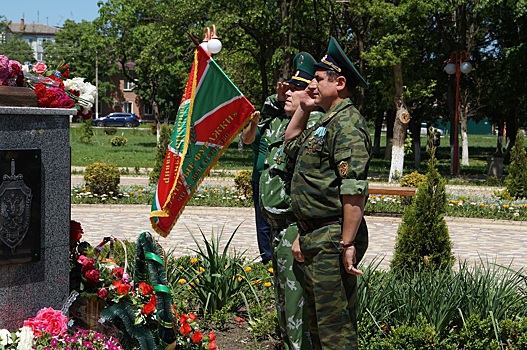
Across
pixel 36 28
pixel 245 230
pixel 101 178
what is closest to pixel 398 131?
pixel 101 178

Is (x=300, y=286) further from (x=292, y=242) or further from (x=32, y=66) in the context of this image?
(x=32, y=66)

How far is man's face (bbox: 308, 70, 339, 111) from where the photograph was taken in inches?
162

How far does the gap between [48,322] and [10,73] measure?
137 cm

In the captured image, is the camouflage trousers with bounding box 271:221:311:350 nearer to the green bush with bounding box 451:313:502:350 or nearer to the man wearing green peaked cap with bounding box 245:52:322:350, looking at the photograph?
the man wearing green peaked cap with bounding box 245:52:322:350

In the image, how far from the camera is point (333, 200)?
4.00 m

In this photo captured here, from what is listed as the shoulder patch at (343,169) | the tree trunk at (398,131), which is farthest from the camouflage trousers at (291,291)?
the tree trunk at (398,131)

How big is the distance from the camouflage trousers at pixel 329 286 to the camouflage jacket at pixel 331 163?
14cm

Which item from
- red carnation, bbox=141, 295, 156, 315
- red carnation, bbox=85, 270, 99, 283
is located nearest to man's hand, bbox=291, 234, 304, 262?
red carnation, bbox=141, 295, 156, 315

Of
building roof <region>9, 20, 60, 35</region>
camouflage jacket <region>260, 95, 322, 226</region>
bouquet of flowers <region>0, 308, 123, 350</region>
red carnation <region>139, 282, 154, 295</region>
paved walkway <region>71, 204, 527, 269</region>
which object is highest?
building roof <region>9, 20, 60, 35</region>

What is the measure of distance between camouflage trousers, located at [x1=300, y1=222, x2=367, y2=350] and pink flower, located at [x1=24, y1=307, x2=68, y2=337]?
135 cm

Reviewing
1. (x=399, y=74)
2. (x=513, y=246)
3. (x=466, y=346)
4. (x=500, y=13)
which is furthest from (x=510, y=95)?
(x=466, y=346)

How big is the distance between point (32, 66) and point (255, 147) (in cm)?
299

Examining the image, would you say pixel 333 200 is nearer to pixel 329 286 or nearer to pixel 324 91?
pixel 329 286

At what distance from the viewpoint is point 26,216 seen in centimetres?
396
